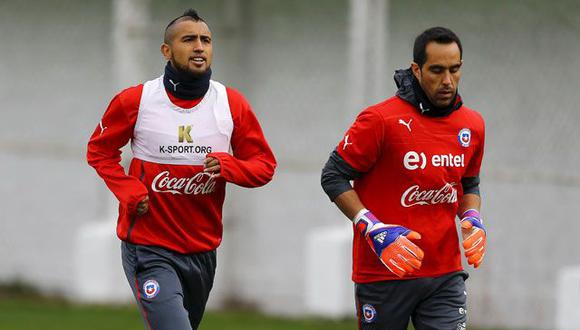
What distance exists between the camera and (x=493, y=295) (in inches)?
479

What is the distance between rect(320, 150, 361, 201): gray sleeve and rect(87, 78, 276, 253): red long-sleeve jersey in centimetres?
56

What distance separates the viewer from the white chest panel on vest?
23.7ft

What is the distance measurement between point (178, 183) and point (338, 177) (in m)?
0.93

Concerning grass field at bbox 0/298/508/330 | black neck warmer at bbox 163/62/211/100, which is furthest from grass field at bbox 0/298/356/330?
black neck warmer at bbox 163/62/211/100

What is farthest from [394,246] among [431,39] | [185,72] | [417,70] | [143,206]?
[185,72]

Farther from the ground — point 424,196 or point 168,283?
point 424,196

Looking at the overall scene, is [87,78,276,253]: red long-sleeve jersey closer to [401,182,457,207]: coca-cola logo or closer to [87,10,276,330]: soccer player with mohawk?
[87,10,276,330]: soccer player with mohawk

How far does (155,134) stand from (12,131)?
8.98 meters

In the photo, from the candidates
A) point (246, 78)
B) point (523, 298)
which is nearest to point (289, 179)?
point (246, 78)

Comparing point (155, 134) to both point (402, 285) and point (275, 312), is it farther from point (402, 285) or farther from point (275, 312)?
point (275, 312)

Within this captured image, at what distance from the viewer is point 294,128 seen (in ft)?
45.6

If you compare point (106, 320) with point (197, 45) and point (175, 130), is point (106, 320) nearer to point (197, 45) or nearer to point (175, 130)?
point (175, 130)

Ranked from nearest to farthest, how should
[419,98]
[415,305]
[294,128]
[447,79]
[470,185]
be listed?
1. [447,79]
2. [419,98]
3. [415,305]
4. [470,185]
5. [294,128]

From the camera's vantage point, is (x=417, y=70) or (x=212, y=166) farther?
(x=212, y=166)
